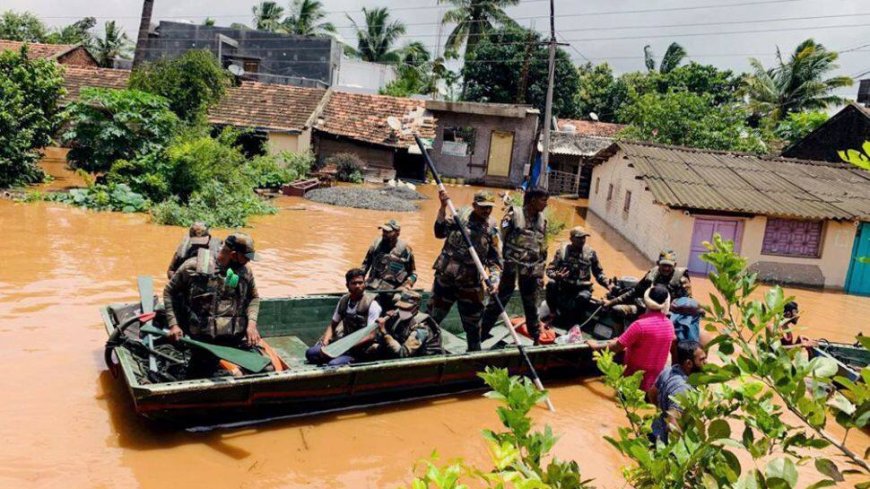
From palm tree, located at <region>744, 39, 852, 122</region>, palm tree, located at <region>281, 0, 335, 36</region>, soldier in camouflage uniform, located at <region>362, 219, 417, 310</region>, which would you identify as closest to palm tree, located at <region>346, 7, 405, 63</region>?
palm tree, located at <region>281, 0, 335, 36</region>

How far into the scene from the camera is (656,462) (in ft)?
6.52

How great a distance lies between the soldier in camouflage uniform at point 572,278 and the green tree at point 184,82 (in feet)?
53.8

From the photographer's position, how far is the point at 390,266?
8.25 metres

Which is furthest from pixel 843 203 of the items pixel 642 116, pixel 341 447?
pixel 341 447

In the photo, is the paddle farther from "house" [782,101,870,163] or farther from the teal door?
"house" [782,101,870,163]

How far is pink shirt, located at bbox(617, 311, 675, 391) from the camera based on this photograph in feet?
19.2

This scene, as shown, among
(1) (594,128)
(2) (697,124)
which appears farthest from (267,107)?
(1) (594,128)

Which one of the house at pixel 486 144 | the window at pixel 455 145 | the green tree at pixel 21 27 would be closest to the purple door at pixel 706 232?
the house at pixel 486 144

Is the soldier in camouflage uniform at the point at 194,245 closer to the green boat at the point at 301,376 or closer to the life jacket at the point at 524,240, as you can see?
the green boat at the point at 301,376

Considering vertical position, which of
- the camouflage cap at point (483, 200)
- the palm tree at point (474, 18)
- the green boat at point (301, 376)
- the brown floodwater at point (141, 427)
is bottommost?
the brown floodwater at point (141, 427)

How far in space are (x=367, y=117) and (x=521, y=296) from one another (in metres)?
23.3

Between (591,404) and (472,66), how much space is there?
3312 cm

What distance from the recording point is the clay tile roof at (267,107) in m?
27.8

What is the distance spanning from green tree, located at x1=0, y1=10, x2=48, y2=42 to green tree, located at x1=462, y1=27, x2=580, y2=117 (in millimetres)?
29079
